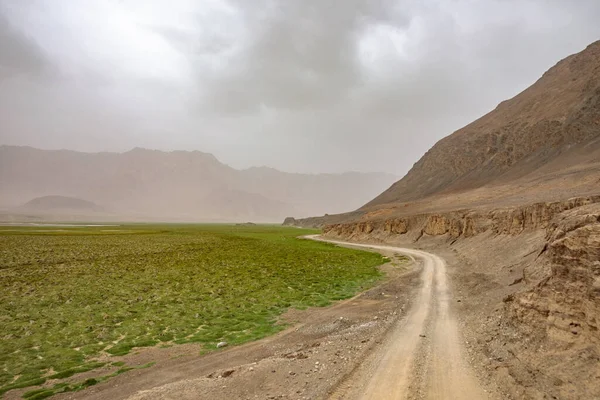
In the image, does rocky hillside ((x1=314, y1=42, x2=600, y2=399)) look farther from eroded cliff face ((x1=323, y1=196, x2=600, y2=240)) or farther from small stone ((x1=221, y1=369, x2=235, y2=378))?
small stone ((x1=221, y1=369, x2=235, y2=378))

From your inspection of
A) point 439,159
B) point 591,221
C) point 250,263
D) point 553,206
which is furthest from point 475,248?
point 439,159

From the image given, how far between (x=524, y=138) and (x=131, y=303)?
4300 inches

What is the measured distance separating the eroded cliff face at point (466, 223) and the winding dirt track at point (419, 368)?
9.04 m

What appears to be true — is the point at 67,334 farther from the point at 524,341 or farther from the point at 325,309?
the point at 524,341

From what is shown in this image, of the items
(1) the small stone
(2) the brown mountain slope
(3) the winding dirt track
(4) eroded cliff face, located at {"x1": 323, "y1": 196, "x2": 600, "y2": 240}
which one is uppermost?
(2) the brown mountain slope

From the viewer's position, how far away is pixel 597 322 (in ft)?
31.8

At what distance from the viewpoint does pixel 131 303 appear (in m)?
20.9

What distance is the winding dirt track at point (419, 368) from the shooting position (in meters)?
8.93

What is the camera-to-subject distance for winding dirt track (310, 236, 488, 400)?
29.3ft

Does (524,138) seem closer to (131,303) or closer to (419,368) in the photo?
(419,368)

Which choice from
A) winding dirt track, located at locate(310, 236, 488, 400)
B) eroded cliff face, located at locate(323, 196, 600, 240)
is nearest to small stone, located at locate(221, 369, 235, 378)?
winding dirt track, located at locate(310, 236, 488, 400)

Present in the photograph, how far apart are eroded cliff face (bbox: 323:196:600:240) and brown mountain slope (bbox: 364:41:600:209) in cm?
3164

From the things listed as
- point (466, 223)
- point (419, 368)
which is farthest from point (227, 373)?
point (466, 223)

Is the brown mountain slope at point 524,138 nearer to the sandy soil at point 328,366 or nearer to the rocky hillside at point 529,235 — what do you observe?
→ the rocky hillside at point 529,235
